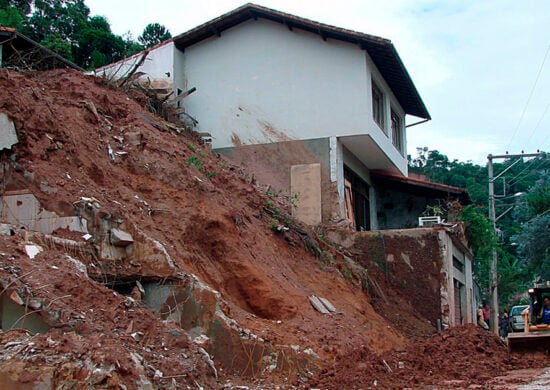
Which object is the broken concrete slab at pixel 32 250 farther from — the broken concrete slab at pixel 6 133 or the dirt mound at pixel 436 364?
the dirt mound at pixel 436 364

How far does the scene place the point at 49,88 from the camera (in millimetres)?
16109

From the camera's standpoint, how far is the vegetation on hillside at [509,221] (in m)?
24.5

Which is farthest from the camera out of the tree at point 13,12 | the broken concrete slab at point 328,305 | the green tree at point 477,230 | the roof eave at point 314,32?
the tree at point 13,12

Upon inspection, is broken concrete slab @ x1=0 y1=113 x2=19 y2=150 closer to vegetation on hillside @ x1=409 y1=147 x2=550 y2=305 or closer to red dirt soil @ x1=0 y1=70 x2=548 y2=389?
red dirt soil @ x1=0 y1=70 x2=548 y2=389

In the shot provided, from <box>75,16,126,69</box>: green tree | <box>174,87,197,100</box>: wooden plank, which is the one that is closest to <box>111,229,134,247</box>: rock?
<box>174,87,197,100</box>: wooden plank

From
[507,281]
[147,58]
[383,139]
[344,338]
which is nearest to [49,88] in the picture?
[147,58]

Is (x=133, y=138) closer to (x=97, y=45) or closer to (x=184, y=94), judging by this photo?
(x=184, y=94)

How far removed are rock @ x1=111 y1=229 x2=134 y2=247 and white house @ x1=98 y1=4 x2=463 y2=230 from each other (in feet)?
31.4

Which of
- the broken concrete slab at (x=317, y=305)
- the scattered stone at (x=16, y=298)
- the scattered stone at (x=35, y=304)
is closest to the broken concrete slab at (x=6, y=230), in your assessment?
the scattered stone at (x=16, y=298)

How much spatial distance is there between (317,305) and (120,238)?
4.27 metres

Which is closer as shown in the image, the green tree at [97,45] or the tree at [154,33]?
the green tree at [97,45]

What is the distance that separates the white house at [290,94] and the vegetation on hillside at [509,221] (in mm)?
4477

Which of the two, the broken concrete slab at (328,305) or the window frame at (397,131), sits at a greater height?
the window frame at (397,131)

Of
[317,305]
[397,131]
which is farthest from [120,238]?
[397,131]
